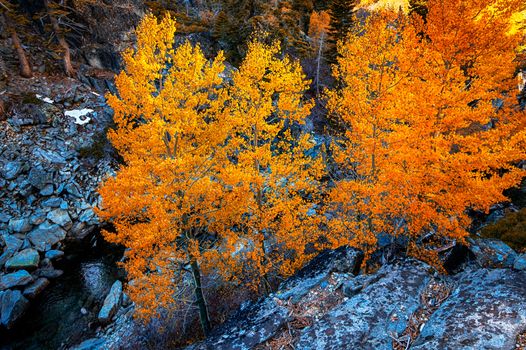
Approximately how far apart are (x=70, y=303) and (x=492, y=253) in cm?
1868

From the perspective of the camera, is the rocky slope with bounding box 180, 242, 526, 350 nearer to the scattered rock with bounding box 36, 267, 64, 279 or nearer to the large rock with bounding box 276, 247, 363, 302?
the large rock with bounding box 276, 247, 363, 302

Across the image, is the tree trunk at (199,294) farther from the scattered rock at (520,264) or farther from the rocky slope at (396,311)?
the scattered rock at (520,264)

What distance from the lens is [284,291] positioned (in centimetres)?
811

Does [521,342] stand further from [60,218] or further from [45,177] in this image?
[45,177]

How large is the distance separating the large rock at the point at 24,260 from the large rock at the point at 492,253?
823 inches

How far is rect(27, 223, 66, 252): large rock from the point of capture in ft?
54.8

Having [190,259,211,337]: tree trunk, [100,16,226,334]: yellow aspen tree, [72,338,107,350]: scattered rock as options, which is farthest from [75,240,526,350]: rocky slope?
[72,338,107,350]: scattered rock

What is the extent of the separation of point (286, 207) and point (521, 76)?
22.3 metres

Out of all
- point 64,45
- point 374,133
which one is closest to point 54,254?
point 64,45

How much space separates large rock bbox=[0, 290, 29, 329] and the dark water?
31 cm

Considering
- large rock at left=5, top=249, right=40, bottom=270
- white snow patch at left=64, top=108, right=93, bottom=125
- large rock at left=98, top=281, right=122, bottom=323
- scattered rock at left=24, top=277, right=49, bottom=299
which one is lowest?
large rock at left=98, top=281, right=122, bottom=323

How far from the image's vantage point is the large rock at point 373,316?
535cm

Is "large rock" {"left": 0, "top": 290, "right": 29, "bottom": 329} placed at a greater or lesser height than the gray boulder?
lesser

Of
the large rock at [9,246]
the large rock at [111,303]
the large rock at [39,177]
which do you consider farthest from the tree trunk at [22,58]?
the large rock at [111,303]
